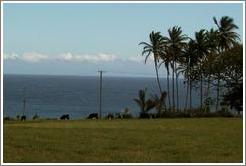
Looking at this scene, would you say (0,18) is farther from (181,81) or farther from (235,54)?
(181,81)

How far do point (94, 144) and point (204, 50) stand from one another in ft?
101

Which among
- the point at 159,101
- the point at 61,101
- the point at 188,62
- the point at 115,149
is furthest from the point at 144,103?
the point at 61,101

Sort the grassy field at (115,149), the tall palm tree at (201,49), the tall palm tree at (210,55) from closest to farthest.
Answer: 1. the grassy field at (115,149)
2. the tall palm tree at (210,55)
3. the tall palm tree at (201,49)

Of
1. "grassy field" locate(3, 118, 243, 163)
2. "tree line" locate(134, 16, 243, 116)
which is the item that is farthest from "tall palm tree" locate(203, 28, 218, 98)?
"grassy field" locate(3, 118, 243, 163)

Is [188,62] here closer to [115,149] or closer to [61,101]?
[115,149]

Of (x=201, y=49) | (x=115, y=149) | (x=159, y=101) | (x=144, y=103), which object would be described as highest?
(x=201, y=49)

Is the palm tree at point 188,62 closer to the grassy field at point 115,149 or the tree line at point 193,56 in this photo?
the tree line at point 193,56

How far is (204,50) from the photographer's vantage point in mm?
40219

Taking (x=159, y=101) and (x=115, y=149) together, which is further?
(x=159, y=101)

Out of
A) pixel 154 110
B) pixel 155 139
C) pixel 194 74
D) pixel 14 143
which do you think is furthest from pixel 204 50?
pixel 14 143

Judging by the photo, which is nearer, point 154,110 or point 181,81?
point 154,110

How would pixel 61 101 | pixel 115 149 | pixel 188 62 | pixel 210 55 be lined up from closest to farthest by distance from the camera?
pixel 115 149, pixel 210 55, pixel 188 62, pixel 61 101

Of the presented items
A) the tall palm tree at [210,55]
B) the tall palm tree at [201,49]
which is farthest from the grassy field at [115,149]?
the tall palm tree at [201,49]

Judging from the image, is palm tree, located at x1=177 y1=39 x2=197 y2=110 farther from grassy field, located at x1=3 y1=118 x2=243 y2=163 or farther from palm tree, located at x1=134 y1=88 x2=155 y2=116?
grassy field, located at x1=3 y1=118 x2=243 y2=163
